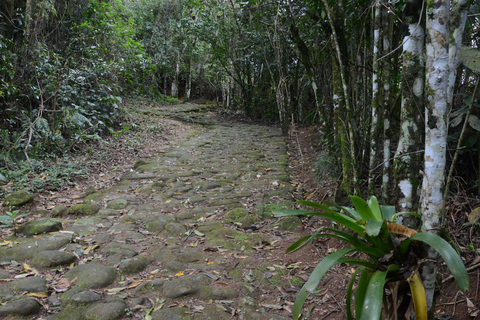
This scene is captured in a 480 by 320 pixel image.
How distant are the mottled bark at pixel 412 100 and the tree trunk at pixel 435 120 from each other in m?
0.36

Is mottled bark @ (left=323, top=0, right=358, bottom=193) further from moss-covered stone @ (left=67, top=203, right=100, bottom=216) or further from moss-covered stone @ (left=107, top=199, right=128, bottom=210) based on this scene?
moss-covered stone @ (left=67, top=203, right=100, bottom=216)

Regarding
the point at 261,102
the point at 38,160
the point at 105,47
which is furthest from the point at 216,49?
the point at 38,160

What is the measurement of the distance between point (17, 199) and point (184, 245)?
2185mm

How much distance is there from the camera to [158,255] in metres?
2.98

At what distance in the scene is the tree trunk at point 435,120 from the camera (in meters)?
1.60

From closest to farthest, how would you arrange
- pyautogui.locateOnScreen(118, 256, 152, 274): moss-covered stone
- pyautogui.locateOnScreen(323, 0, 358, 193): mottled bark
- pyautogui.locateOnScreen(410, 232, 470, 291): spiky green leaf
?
pyautogui.locateOnScreen(410, 232, 470, 291): spiky green leaf < pyautogui.locateOnScreen(118, 256, 152, 274): moss-covered stone < pyautogui.locateOnScreen(323, 0, 358, 193): mottled bark

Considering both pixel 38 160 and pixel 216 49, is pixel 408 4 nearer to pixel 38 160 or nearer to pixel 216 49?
pixel 38 160

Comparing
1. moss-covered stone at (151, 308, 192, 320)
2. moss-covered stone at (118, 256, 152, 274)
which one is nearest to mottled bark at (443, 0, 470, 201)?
moss-covered stone at (151, 308, 192, 320)

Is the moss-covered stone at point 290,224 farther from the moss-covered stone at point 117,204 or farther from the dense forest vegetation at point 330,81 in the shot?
the moss-covered stone at point 117,204

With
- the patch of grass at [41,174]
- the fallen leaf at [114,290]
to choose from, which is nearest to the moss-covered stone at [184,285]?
the fallen leaf at [114,290]

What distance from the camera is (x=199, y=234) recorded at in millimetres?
3422

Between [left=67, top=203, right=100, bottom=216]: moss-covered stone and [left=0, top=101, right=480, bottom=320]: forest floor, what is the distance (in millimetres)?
64

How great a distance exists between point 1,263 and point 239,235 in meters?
2.00

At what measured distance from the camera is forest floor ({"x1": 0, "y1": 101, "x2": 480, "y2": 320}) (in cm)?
226
